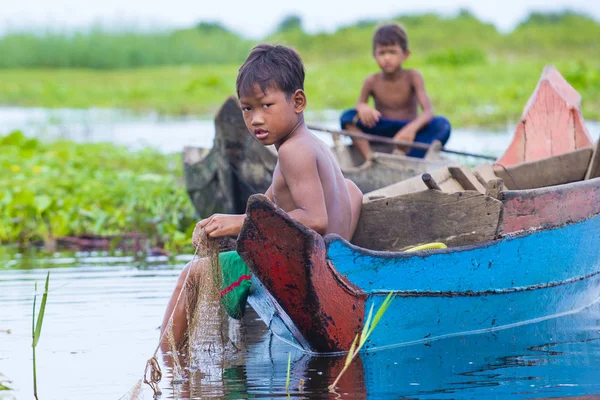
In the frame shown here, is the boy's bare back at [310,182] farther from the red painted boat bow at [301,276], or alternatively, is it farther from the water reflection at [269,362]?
the water reflection at [269,362]

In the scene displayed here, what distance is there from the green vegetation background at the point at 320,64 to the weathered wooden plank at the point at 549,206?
10.8 metres

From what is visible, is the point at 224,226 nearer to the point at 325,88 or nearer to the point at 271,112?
the point at 271,112

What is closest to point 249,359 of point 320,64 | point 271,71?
point 271,71

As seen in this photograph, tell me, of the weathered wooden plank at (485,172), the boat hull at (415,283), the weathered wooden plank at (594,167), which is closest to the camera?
the boat hull at (415,283)

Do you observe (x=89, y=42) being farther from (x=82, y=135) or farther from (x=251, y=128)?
(x=251, y=128)

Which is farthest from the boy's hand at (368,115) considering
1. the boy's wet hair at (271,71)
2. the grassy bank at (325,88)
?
the grassy bank at (325,88)

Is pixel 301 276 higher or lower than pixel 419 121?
lower

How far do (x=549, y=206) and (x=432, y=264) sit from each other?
2.46 feet

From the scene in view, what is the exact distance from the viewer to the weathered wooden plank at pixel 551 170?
18.6 ft

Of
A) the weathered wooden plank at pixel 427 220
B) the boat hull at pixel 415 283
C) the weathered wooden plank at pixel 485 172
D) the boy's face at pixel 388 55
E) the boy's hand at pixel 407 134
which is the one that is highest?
the boy's face at pixel 388 55

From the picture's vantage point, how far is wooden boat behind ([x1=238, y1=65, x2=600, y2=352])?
3.63 meters

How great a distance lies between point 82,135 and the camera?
14703 mm

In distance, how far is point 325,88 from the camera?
67.5ft

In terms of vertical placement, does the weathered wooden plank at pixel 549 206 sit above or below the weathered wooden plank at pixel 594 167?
below
